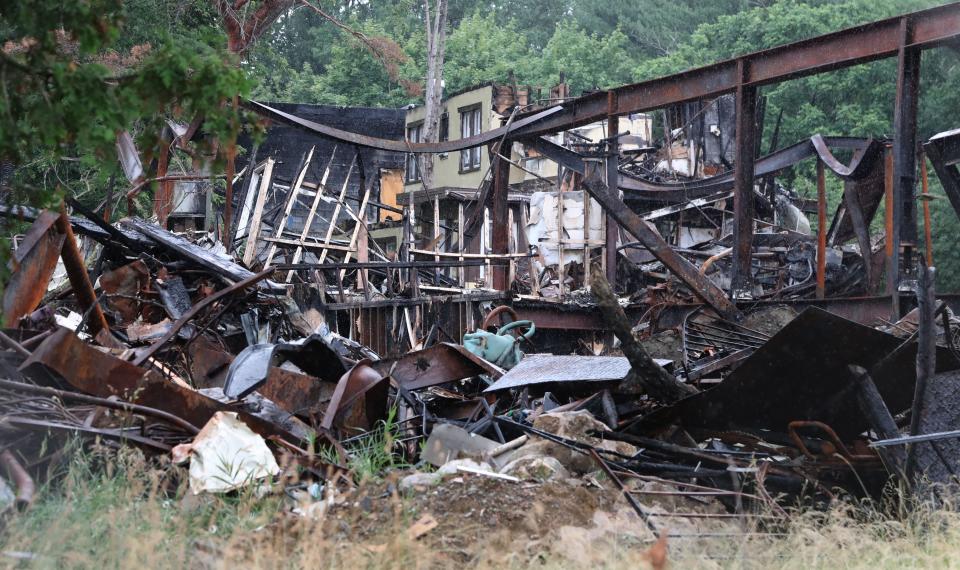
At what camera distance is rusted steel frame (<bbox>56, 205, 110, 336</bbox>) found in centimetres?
735

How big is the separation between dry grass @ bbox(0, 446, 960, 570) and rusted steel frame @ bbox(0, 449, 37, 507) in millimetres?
73

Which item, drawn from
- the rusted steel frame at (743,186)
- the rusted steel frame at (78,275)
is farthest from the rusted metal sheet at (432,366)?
the rusted steel frame at (743,186)

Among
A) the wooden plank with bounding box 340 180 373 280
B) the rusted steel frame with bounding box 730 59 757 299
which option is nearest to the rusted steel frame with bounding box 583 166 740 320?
the rusted steel frame with bounding box 730 59 757 299

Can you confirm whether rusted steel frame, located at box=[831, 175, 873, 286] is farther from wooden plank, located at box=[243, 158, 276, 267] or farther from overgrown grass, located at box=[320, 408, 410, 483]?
wooden plank, located at box=[243, 158, 276, 267]

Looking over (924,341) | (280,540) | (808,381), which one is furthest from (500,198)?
(280,540)

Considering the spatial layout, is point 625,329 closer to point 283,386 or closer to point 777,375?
point 777,375

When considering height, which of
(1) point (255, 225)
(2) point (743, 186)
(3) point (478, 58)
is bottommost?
(1) point (255, 225)

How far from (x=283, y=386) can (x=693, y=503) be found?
319 cm

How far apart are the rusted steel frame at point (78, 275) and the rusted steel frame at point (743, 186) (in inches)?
252

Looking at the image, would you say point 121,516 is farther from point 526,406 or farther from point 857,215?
point 857,215

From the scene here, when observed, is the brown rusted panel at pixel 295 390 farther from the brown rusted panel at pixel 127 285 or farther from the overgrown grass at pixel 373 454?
the brown rusted panel at pixel 127 285

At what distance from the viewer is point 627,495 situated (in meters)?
5.20

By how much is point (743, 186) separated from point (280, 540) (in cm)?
742

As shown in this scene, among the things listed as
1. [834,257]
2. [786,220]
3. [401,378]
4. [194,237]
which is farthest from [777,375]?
[786,220]
